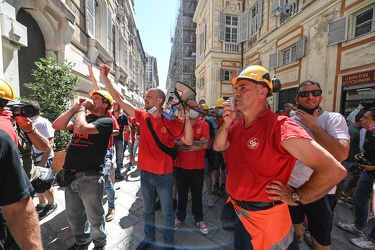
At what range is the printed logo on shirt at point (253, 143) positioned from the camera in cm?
135

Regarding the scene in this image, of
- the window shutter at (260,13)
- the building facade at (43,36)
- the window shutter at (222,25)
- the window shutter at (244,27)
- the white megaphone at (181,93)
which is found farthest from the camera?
the window shutter at (222,25)

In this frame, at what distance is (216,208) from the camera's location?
3496 mm

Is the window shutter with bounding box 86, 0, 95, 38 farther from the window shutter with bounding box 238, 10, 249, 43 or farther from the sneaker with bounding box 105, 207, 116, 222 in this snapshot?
the window shutter with bounding box 238, 10, 249, 43

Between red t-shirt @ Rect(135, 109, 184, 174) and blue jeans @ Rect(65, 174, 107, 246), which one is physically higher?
red t-shirt @ Rect(135, 109, 184, 174)

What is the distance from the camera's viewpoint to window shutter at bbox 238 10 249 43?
549 inches

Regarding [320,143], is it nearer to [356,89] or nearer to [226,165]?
[226,165]

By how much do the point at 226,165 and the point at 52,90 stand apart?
5.00 m

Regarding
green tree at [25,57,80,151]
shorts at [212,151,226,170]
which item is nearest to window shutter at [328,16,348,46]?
→ shorts at [212,151,226,170]

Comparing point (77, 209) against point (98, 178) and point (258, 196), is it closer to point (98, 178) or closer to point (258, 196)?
point (98, 178)

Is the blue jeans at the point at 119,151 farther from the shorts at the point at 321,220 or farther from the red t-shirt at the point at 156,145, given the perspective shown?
the shorts at the point at 321,220

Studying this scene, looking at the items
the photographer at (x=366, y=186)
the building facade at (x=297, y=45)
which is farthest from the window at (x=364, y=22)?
the photographer at (x=366, y=186)

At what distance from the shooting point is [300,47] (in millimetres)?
8664

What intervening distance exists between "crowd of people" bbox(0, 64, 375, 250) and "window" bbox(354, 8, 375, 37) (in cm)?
598

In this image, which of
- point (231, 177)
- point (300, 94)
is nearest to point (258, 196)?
point (231, 177)
